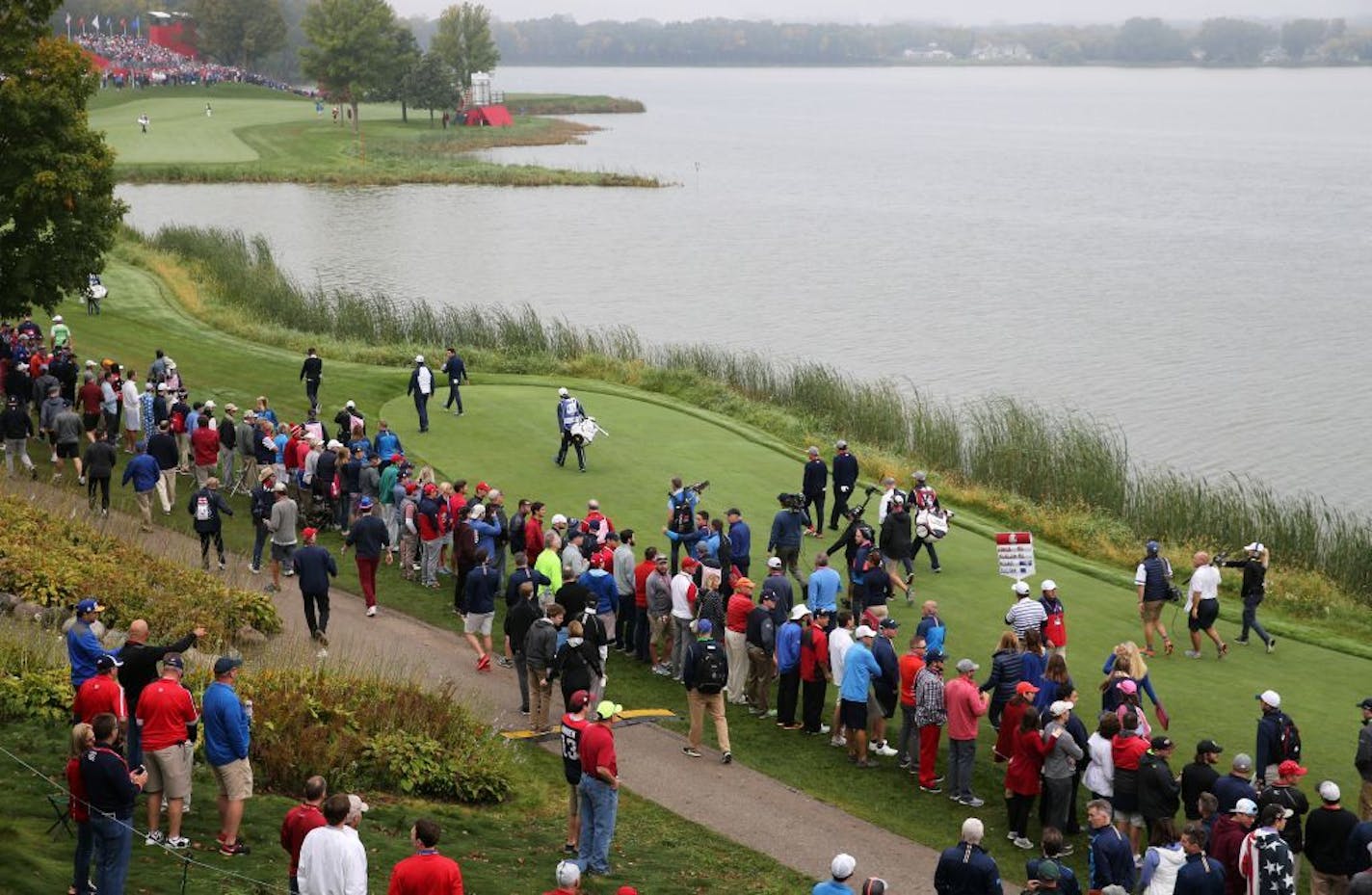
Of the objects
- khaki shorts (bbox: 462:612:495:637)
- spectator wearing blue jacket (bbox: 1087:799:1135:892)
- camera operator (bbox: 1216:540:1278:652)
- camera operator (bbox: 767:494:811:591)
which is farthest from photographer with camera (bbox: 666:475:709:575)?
spectator wearing blue jacket (bbox: 1087:799:1135:892)

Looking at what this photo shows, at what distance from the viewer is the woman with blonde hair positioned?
11.0 meters

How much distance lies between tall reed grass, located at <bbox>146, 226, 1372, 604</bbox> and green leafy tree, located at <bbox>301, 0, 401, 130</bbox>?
73.5m

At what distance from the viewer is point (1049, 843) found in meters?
11.4

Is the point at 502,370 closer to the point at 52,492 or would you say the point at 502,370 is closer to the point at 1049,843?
the point at 52,492

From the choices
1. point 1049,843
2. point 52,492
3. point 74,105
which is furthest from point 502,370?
point 1049,843

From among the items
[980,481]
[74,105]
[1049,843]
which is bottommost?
[980,481]

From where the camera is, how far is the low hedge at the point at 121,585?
→ 59.4ft

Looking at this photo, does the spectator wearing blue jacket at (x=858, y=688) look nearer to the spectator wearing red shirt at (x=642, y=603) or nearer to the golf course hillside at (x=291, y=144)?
the spectator wearing red shirt at (x=642, y=603)

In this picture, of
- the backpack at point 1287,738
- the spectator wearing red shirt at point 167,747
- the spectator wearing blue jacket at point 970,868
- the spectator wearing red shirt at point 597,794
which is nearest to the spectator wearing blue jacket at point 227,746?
the spectator wearing red shirt at point 167,747

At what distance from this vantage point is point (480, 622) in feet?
62.8

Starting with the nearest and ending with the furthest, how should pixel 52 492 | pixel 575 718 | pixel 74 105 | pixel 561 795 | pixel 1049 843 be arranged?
pixel 1049 843 < pixel 575 718 < pixel 561 795 < pixel 52 492 < pixel 74 105

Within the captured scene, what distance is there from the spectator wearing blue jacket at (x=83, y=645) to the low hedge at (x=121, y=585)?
332cm

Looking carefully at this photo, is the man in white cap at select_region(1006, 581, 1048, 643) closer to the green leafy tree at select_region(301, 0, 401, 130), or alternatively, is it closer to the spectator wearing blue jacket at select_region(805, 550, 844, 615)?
the spectator wearing blue jacket at select_region(805, 550, 844, 615)

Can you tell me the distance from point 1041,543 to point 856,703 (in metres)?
11.1
